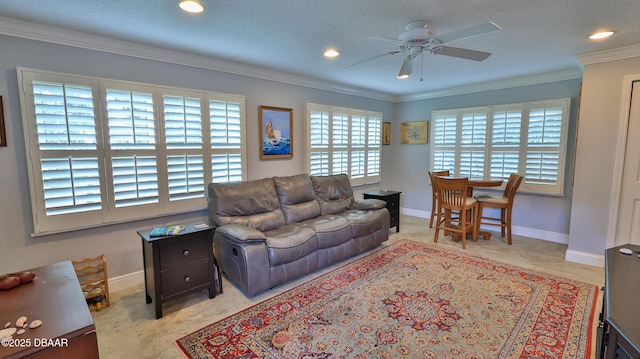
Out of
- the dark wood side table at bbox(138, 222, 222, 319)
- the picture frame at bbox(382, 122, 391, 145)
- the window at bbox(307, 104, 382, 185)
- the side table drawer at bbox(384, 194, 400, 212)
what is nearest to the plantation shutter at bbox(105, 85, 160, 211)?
the dark wood side table at bbox(138, 222, 222, 319)

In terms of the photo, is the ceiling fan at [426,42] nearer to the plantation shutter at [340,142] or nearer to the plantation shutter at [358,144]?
Result: the plantation shutter at [340,142]

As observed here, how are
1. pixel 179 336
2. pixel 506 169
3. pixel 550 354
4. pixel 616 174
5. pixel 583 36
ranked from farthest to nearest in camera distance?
pixel 506 169, pixel 616 174, pixel 583 36, pixel 179 336, pixel 550 354

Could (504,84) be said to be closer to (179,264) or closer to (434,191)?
(434,191)

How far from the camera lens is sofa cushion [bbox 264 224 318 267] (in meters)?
2.78

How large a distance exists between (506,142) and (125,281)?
5350mm

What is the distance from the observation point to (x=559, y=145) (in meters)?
4.13

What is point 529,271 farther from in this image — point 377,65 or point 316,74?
point 316,74

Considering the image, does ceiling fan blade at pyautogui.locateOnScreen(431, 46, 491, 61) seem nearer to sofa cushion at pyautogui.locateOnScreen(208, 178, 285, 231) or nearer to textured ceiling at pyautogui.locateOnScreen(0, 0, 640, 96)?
textured ceiling at pyautogui.locateOnScreen(0, 0, 640, 96)

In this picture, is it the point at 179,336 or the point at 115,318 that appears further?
the point at 115,318

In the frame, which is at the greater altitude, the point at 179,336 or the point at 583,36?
the point at 583,36


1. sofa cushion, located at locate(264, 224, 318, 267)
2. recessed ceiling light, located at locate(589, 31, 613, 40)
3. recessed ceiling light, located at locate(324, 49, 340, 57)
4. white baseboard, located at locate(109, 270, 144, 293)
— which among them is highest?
recessed ceiling light, located at locate(324, 49, 340, 57)

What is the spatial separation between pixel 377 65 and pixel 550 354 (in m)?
3.15

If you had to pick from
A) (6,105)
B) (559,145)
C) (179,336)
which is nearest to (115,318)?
(179,336)

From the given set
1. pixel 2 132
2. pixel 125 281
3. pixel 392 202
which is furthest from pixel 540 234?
pixel 2 132
